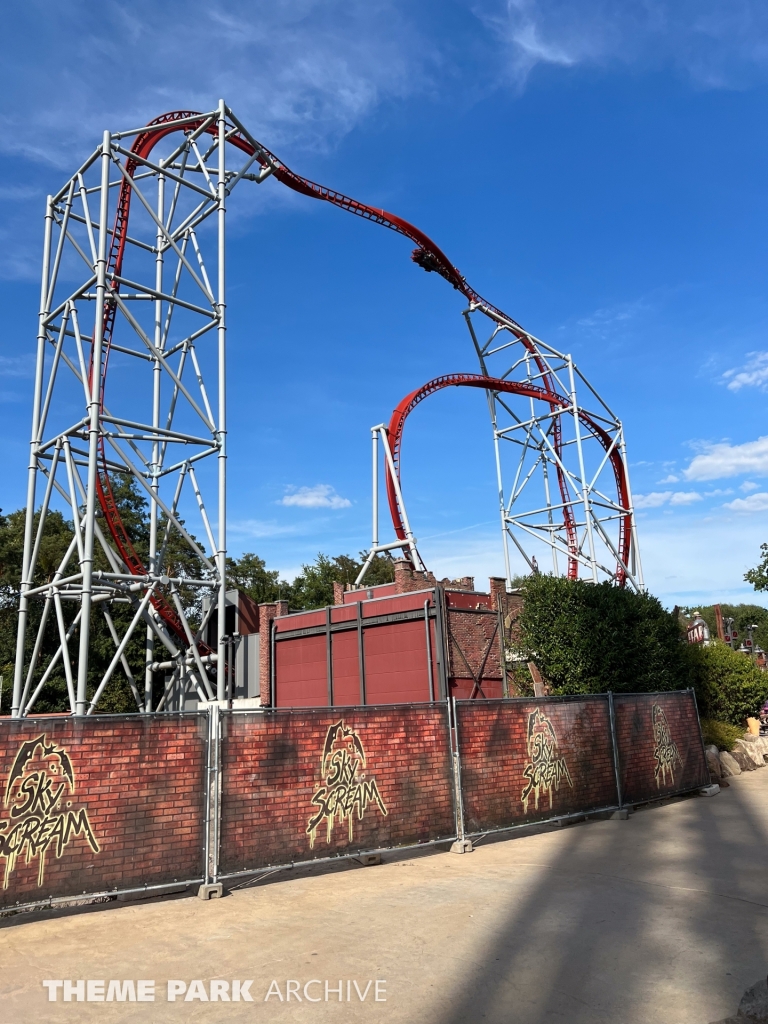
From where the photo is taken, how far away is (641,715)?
13.2m

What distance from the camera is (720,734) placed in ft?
62.9

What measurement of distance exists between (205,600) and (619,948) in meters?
16.4

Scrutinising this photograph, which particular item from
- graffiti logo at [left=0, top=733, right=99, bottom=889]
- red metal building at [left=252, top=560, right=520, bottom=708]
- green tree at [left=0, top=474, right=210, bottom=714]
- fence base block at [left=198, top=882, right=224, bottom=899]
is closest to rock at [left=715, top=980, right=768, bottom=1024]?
fence base block at [left=198, top=882, right=224, bottom=899]

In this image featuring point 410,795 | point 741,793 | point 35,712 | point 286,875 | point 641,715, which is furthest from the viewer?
point 35,712

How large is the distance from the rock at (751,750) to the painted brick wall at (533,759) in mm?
8538

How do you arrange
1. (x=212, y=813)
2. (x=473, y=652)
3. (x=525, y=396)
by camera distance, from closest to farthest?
(x=212, y=813) < (x=473, y=652) < (x=525, y=396)

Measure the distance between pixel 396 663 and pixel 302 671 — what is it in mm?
4539

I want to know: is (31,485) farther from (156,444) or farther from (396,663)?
(396,663)

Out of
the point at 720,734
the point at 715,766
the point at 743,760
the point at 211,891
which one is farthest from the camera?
the point at 720,734

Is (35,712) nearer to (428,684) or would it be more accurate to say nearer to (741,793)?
(428,684)

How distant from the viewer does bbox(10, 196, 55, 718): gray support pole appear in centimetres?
1644

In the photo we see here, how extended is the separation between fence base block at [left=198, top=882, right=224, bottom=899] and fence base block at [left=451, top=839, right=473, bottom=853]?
3363 mm

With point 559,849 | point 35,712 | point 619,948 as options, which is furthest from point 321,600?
point 619,948

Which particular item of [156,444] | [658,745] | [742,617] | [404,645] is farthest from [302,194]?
[742,617]
